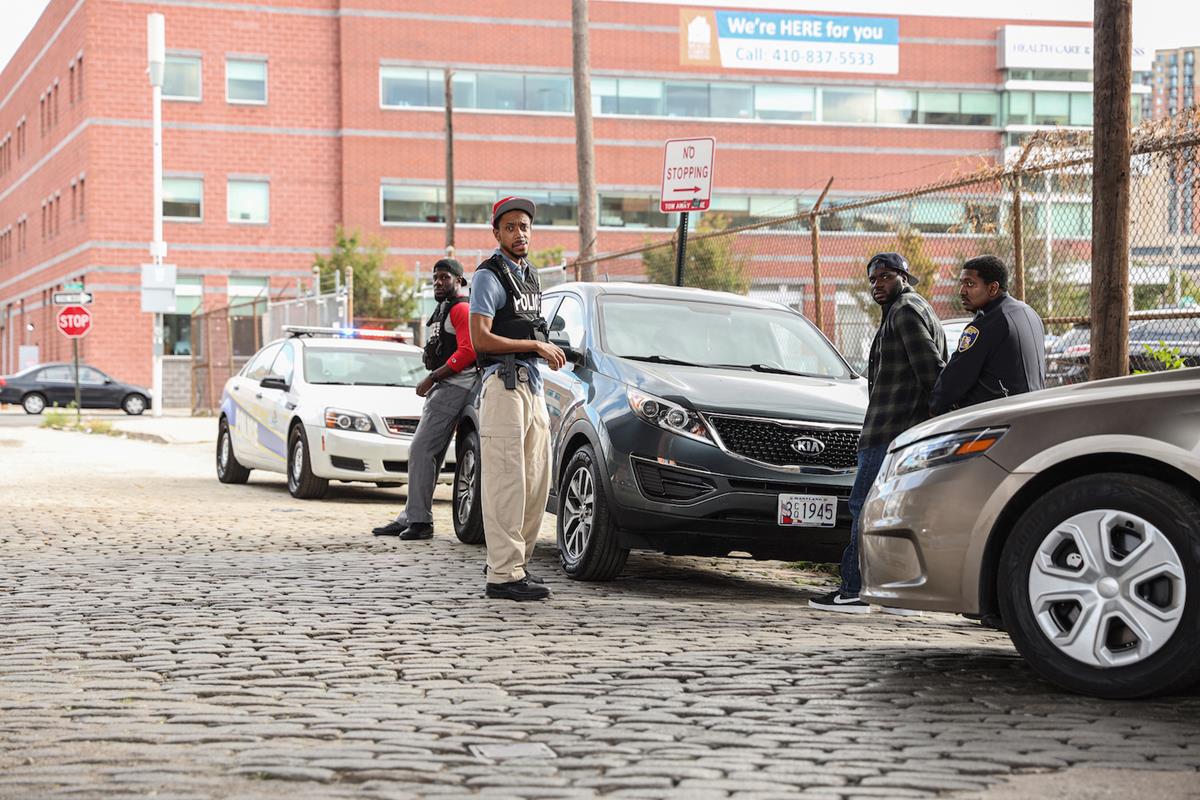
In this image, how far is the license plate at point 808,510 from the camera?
26.8ft

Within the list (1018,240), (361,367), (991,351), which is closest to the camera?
(991,351)

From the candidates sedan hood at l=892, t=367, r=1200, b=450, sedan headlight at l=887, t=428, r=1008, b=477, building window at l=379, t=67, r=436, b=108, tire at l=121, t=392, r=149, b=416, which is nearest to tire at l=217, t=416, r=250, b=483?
sedan headlight at l=887, t=428, r=1008, b=477

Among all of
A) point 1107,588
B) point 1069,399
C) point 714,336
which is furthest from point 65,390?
point 1107,588

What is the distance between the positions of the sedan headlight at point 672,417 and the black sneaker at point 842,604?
1.04 metres

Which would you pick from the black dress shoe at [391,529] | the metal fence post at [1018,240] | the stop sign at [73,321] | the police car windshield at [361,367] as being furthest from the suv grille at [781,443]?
the stop sign at [73,321]

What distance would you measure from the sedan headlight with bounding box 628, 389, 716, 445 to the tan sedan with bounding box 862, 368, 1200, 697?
210cm

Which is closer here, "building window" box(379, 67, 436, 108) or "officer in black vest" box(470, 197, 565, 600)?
"officer in black vest" box(470, 197, 565, 600)

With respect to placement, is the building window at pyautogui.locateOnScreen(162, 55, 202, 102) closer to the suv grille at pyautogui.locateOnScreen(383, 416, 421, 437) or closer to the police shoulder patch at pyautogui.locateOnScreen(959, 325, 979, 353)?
the suv grille at pyautogui.locateOnScreen(383, 416, 421, 437)

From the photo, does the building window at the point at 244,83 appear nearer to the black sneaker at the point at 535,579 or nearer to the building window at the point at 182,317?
the building window at the point at 182,317

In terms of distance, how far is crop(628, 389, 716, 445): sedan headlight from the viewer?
827 cm

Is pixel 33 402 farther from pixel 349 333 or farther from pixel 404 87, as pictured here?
pixel 349 333

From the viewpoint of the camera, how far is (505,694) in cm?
570

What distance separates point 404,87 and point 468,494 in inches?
1827

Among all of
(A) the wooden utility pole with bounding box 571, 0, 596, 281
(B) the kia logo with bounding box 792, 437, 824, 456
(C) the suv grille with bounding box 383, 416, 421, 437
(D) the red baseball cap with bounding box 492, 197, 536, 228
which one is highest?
(A) the wooden utility pole with bounding box 571, 0, 596, 281
